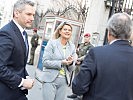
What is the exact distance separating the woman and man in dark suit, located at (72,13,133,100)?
199 centimetres

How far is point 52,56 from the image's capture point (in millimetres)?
5941

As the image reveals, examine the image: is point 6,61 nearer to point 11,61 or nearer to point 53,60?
point 11,61

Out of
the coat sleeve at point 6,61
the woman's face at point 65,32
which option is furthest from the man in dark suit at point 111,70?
the woman's face at point 65,32

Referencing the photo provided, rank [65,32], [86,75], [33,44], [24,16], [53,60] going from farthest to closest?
[33,44]
[65,32]
[53,60]
[24,16]
[86,75]

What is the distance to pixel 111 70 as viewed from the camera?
3.76 m

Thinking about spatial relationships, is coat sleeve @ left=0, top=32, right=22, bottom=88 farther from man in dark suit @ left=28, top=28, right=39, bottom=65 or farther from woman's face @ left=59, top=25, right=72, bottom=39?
man in dark suit @ left=28, top=28, right=39, bottom=65

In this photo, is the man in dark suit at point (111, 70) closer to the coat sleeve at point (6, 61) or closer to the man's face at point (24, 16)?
the coat sleeve at point (6, 61)

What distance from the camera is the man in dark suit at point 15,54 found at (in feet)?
12.8

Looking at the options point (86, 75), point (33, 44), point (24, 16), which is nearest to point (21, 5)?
point (24, 16)

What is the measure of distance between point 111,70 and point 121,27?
423mm

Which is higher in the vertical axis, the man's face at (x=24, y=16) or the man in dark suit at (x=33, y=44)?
the man's face at (x=24, y=16)

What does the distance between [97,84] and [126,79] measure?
28 centimetres

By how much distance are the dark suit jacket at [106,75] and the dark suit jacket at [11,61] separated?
0.64m

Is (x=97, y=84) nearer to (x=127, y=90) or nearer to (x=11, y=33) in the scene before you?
(x=127, y=90)
